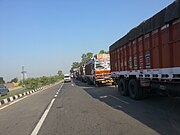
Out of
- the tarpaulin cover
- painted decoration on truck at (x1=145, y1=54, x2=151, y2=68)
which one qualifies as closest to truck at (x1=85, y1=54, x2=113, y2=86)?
the tarpaulin cover

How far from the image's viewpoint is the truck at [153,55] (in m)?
9.13

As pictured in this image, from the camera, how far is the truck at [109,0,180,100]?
359 inches

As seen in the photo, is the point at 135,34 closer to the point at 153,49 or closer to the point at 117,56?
the point at 153,49

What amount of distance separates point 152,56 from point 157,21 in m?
1.55

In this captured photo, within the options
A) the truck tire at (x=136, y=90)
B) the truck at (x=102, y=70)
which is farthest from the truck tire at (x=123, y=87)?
the truck at (x=102, y=70)

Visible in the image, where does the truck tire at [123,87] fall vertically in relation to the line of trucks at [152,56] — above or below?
below

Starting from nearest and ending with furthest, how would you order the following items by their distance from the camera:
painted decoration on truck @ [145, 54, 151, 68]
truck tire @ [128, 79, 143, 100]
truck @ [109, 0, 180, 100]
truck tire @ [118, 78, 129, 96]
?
truck @ [109, 0, 180, 100]
painted decoration on truck @ [145, 54, 151, 68]
truck tire @ [128, 79, 143, 100]
truck tire @ [118, 78, 129, 96]

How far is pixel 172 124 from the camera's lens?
8141mm

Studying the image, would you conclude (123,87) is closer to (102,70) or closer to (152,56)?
(152,56)

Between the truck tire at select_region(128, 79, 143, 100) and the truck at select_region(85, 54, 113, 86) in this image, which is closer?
the truck tire at select_region(128, 79, 143, 100)

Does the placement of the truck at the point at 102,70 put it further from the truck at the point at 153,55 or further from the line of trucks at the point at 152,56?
the truck at the point at 153,55

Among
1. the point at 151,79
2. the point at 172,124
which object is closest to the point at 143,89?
the point at 151,79

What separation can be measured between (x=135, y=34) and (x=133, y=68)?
1.93 m

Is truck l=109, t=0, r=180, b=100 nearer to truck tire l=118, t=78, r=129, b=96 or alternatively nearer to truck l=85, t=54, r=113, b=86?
truck tire l=118, t=78, r=129, b=96
